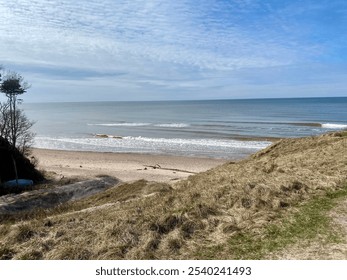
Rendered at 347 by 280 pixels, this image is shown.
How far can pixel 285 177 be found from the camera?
7.34 meters

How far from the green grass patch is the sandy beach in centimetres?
1223

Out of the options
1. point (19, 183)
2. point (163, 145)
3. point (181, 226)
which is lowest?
point (19, 183)

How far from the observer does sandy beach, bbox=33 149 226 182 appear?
1970 centimetres

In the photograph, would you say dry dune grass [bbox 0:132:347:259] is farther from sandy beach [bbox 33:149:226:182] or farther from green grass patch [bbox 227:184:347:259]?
sandy beach [bbox 33:149:226:182]

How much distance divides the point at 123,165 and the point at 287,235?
63.6 ft

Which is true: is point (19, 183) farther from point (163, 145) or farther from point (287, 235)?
point (163, 145)

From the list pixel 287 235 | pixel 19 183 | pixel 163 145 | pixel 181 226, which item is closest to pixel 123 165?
pixel 19 183

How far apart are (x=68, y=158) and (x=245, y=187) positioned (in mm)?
22738

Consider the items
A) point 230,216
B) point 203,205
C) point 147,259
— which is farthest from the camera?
point 203,205

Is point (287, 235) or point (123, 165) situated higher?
point (287, 235)

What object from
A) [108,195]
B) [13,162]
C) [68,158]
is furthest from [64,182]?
[68,158]

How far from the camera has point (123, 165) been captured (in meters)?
23.3

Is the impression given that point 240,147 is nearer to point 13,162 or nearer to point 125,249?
point 13,162

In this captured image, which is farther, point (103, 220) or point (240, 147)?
point (240, 147)
